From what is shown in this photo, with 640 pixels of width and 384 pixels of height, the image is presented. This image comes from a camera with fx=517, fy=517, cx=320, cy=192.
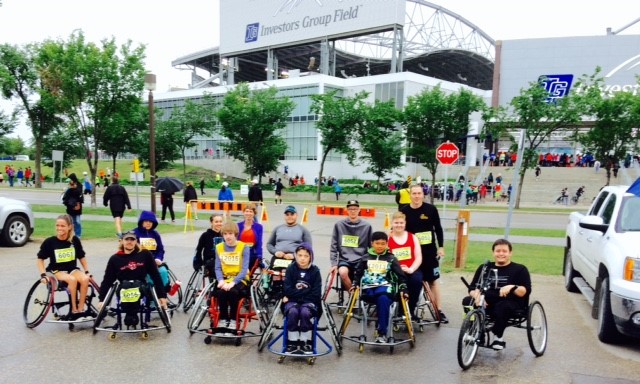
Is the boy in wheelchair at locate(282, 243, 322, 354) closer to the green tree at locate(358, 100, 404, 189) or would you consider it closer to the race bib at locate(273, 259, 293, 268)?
the race bib at locate(273, 259, 293, 268)

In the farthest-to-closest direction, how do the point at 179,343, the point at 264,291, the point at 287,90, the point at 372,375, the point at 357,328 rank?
the point at 287,90 → the point at 264,291 → the point at 357,328 → the point at 179,343 → the point at 372,375

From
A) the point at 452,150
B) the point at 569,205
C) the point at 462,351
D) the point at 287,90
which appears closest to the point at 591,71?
the point at 569,205

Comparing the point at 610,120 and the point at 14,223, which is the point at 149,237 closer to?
the point at 14,223

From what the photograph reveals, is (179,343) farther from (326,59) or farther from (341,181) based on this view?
(326,59)

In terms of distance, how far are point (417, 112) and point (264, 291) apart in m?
30.0

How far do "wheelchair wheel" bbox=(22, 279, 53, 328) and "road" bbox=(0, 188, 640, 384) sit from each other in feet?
0.35

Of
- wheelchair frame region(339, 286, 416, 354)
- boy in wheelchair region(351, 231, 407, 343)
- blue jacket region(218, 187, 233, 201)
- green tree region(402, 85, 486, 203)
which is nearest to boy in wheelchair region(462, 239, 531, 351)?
wheelchair frame region(339, 286, 416, 354)

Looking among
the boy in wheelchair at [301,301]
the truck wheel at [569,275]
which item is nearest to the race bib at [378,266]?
the boy in wheelchair at [301,301]

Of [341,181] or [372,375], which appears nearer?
[372,375]

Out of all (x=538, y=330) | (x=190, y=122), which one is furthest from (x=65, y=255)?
(x=190, y=122)

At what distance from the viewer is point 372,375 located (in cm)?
542

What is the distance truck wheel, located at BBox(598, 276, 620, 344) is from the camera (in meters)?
6.45

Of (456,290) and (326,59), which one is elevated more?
(326,59)

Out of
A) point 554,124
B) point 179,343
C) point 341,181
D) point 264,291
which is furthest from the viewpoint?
point 341,181
